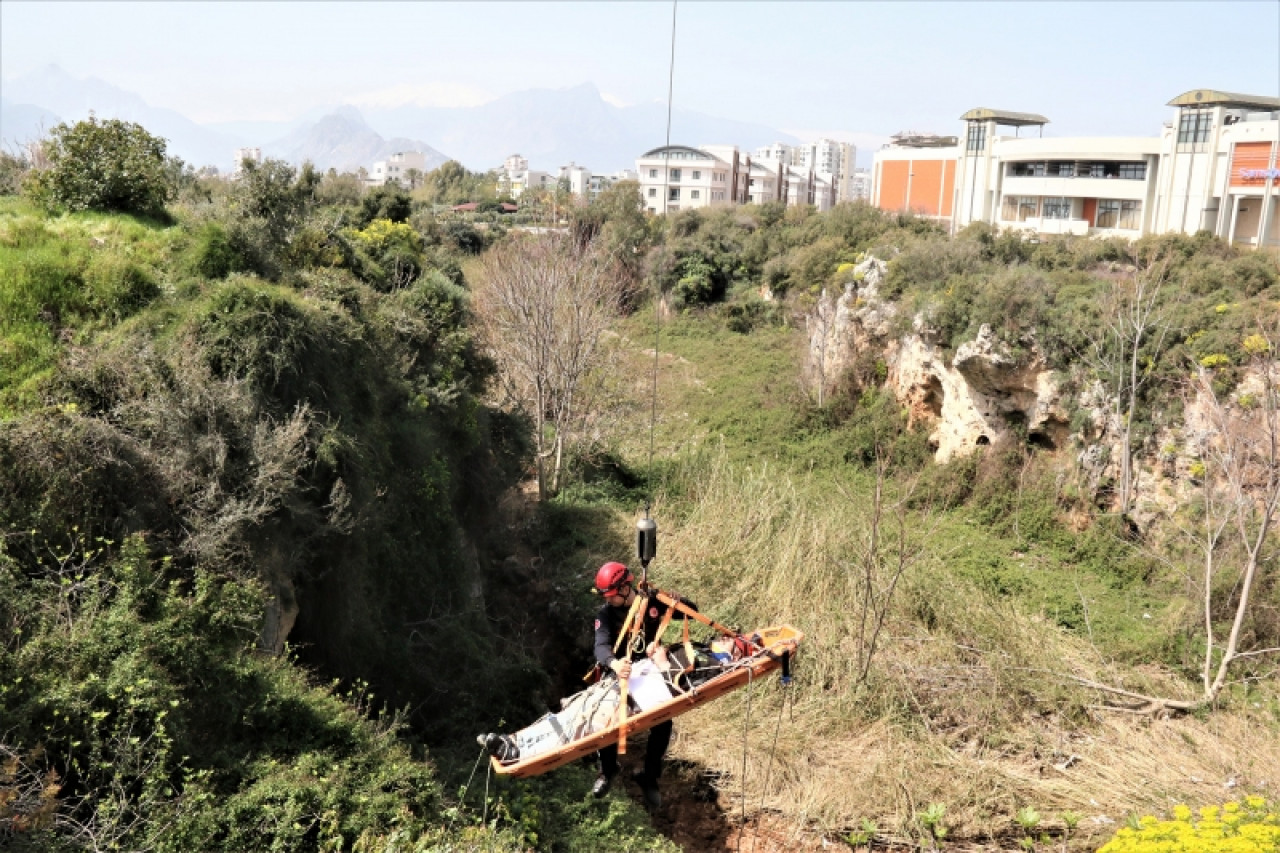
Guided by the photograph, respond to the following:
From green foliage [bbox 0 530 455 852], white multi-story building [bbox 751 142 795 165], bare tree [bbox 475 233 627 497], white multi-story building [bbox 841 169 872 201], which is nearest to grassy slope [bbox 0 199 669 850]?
green foliage [bbox 0 530 455 852]

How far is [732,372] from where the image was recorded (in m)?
26.2

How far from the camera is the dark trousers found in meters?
6.75

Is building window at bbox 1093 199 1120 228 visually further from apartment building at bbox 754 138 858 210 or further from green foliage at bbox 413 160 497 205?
apartment building at bbox 754 138 858 210

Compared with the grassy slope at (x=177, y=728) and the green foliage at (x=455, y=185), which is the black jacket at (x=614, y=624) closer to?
the grassy slope at (x=177, y=728)

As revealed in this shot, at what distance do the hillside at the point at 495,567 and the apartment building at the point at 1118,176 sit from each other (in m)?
8.87

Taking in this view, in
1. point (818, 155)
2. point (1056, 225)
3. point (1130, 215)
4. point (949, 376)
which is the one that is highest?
point (818, 155)

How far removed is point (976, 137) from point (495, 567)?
27.9 m

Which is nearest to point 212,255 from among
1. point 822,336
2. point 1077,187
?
point 822,336

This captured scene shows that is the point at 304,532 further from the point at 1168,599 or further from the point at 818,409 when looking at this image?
the point at 818,409

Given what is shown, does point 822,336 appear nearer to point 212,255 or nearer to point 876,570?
point 876,570

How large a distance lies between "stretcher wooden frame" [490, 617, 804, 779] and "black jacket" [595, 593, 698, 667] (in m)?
0.15

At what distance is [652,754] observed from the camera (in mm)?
7062

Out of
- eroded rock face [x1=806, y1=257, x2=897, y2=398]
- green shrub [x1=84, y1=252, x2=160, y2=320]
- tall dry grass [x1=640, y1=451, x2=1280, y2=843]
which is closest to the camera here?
tall dry grass [x1=640, y1=451, x2=1280, y2=843]

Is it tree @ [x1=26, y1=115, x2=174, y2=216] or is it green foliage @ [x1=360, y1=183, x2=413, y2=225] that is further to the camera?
green foliage @ [x1=360, y1=183, x2=413, y2=225]
